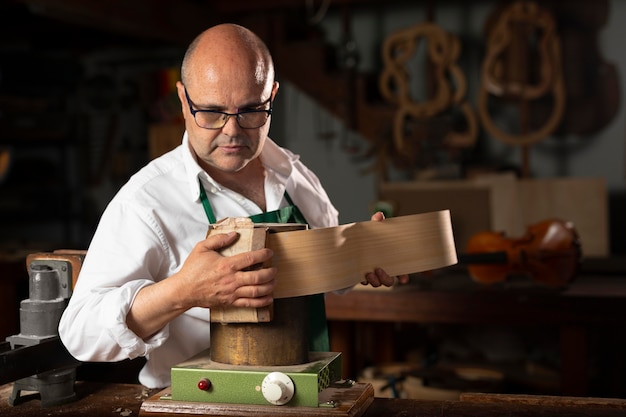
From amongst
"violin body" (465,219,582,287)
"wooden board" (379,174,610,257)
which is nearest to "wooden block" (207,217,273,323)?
"violin body" (465,219,582,287)

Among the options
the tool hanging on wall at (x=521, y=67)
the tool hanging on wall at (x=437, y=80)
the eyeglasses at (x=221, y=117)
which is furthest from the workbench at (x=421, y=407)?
the tool hanging on wall at (x=437, y=80)

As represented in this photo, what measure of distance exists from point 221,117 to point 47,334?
76 centimetres

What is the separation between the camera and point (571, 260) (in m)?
4.42

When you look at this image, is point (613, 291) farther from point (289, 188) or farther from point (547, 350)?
point (289, 188)

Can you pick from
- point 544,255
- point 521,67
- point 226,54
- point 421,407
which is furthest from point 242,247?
point 521,67

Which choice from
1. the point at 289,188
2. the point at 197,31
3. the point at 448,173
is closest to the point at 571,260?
the point at 448,173

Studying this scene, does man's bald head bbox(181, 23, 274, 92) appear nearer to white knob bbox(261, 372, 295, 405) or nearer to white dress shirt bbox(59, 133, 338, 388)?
white dress shirt bbox(59, 133, 338, 388)

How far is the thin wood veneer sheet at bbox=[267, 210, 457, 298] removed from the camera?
1872mm

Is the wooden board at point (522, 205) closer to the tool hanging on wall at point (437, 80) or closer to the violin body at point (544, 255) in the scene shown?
the tool hanging on wall at point (437, 80)

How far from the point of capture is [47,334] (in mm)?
2225

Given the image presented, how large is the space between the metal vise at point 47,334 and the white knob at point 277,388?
0.66m

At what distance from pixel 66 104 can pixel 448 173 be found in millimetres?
4839

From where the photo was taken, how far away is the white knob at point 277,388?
6.14ft

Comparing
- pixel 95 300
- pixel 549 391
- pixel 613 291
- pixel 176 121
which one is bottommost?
pixel 549 391
